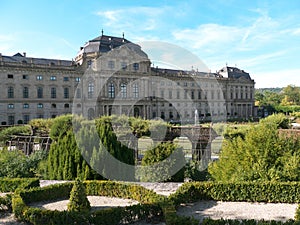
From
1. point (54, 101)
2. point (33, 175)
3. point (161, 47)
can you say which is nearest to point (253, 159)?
point (161, 47)

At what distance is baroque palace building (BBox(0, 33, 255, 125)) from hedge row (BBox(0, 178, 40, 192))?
29.0 meters

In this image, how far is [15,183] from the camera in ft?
34.2

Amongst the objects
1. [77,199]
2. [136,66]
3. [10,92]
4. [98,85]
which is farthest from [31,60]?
[77,199]

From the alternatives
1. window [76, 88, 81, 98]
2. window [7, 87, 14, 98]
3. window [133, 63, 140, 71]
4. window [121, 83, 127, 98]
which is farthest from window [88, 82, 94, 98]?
window [7, 87, 14, 98]

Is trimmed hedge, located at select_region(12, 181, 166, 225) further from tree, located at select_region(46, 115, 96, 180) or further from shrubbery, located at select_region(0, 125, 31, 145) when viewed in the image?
shrubbery, located at select_region(0, 125, 31, 145)

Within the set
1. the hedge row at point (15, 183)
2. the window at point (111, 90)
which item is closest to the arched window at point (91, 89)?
the window at point (111, 90)

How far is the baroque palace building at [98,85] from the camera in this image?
38.2 meters

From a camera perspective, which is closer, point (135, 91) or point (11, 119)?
point (11, 119)

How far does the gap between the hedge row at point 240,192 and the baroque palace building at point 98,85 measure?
108 feet

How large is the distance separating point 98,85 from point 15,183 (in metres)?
32.6

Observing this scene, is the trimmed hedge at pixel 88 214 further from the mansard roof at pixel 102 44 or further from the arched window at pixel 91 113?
the mansard roof at pixel 102 44

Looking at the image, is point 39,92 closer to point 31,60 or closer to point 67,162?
point 31,60

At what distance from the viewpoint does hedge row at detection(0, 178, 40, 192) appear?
10.0 metres

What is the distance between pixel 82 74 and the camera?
1682 inches
